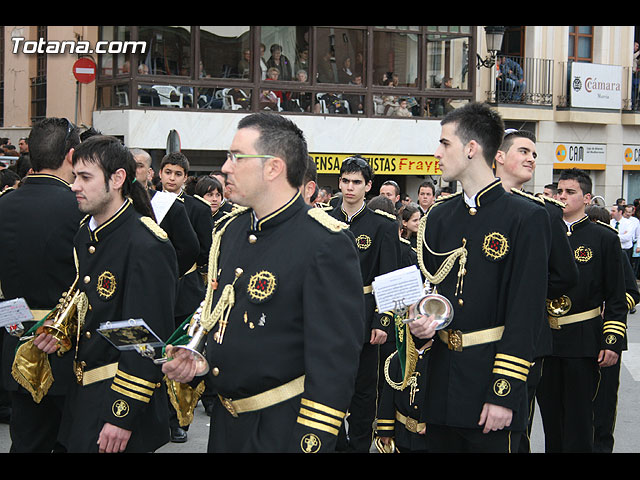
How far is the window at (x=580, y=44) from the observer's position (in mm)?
29062

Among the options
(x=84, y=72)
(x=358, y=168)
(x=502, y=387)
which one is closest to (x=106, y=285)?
(x=502, y=387)

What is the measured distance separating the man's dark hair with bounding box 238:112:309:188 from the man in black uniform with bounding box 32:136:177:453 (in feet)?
3.17

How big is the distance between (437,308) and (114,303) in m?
1.56

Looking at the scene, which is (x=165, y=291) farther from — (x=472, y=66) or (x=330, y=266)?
(x=472, y=66)

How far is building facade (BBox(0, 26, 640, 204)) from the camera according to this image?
882 inches

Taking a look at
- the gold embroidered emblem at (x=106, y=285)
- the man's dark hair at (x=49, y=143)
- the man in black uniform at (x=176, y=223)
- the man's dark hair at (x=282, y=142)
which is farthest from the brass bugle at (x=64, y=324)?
the man in black uniform at (x=176, y=223)

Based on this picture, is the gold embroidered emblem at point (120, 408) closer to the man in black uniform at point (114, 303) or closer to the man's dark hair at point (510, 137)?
the man in black uniform at point (114, 303)

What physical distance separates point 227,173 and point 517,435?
197 centimetres

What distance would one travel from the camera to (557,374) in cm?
661

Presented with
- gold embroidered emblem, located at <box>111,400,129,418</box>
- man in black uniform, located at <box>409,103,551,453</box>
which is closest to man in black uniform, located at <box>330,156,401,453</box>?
man in black uniform, located at <box>409,103,551,453</box>

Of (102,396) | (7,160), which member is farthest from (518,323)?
(7,160)

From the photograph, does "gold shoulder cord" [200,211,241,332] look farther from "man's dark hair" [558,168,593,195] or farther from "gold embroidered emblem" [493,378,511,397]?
"man's dark hair" [558,168,593,195]

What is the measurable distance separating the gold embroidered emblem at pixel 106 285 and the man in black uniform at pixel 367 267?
3420 millimetres

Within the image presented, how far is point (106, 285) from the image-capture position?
4.18 m
